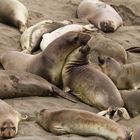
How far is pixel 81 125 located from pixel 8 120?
0.68 metres

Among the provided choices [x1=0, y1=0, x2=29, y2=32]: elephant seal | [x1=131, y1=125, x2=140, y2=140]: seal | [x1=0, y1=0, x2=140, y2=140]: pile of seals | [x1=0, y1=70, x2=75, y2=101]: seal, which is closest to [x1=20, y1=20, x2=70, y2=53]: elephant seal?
[x1=0, y1=0, x2=140, y2=140]: pile of seals

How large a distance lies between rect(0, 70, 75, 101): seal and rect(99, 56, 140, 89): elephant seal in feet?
2.92

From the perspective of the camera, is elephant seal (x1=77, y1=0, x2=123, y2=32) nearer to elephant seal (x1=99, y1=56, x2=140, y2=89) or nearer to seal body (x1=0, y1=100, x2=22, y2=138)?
elephant seal (x1=99, y1=56, x2=140, y2=89)

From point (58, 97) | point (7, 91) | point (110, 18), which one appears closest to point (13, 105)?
point (7, 91)

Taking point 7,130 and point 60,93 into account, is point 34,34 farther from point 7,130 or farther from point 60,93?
point 7,130

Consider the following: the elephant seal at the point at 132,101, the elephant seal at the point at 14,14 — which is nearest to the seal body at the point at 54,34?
the elephant seal at the point at 14,14

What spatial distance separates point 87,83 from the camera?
21.3 ft

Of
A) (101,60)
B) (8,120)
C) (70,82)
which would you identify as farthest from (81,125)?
(101,60)

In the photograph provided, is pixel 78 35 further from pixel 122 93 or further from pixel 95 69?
pixel 122 93

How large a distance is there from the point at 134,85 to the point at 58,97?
1135 mm

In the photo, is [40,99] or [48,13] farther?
[48,13]

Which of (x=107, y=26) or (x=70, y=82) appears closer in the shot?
(x=70, y=82)

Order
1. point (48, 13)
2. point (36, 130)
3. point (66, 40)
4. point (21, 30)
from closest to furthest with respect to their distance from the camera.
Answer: point (36, 130)
point (66, 40)
point (21, 30)
point (48, 13)

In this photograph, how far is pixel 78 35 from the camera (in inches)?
270
